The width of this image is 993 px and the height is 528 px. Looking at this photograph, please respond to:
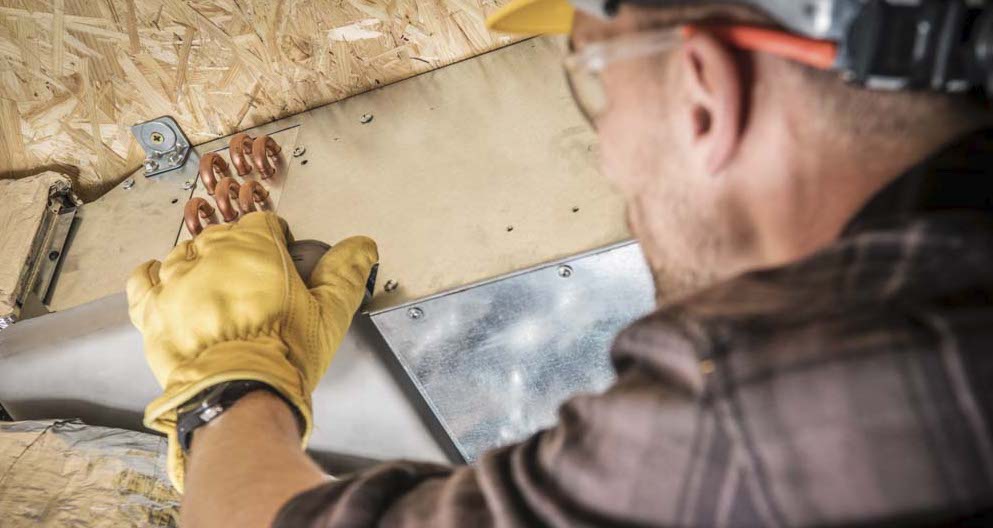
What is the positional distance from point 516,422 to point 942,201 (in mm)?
988

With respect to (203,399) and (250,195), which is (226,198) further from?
(203,399)

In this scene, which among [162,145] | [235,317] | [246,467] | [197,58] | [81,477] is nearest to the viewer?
[246,467]

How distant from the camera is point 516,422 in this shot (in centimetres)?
147

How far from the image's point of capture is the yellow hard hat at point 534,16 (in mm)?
1023

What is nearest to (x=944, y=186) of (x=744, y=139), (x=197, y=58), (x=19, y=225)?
(x=744, y=139)

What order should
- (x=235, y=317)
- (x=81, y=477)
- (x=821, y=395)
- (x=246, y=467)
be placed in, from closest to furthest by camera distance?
1. (x=821, y=395)
2. (x=246, y=467)
3. (x=235, y=317)
4. (x=81, y=477)

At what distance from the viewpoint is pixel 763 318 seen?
54cm

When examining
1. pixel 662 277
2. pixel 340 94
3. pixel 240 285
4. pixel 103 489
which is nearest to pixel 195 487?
pixel 240 285

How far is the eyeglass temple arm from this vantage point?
24.1 inches

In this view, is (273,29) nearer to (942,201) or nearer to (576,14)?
(576,14)

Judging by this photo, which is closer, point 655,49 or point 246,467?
point 655,49

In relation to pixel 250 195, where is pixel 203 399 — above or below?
below

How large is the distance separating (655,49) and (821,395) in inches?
13.2

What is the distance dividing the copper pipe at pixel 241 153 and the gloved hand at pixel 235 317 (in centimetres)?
40
